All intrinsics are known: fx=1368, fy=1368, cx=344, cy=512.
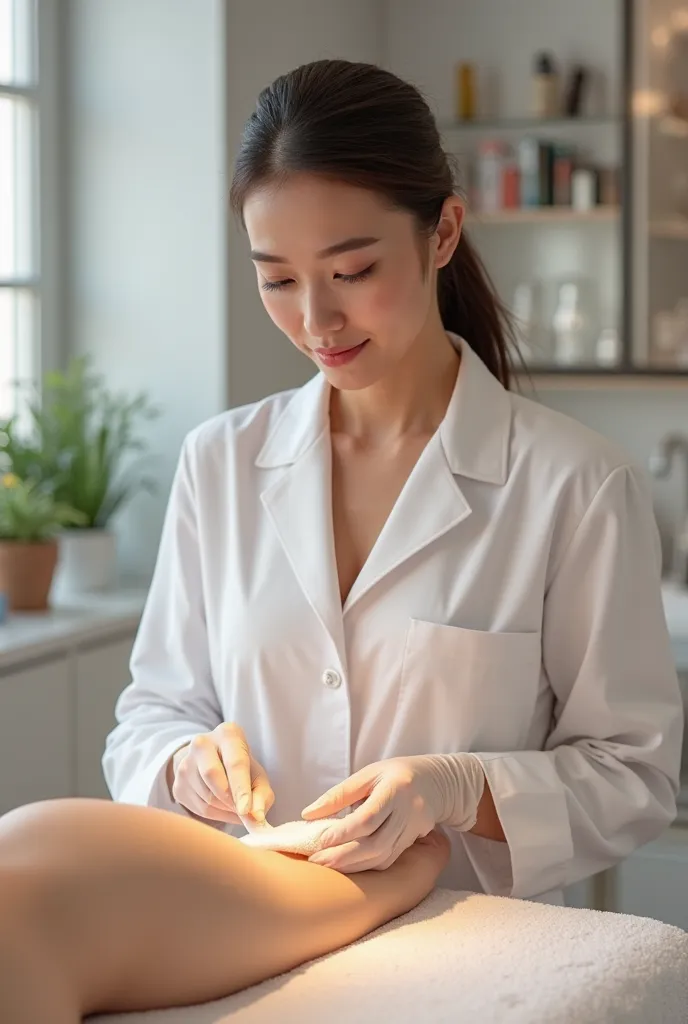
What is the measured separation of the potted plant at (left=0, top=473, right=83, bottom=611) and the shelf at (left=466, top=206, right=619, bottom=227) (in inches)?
48.5

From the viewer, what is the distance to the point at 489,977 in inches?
42.8

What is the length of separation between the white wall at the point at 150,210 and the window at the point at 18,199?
84 millimetres

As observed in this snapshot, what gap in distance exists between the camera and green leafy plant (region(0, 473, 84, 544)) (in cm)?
263

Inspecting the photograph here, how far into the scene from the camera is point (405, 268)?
1414mm

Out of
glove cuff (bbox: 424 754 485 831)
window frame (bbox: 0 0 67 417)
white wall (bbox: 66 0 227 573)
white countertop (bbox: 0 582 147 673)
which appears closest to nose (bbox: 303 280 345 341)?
glove cuff (bbox: 424 754 485 831)

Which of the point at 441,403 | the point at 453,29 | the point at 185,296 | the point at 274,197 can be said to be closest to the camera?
the point at 274,197

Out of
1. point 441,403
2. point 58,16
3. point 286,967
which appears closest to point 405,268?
point 441,403

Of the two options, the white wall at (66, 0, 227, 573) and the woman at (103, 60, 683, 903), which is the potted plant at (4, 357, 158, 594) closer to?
the white wall at (66, 0, 227, 573)

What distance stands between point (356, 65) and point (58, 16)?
1894mm

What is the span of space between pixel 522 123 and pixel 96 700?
5.54 feet

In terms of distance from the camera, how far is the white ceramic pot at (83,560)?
9.55 ft

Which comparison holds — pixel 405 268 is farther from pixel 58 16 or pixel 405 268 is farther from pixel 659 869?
pixel 58 16

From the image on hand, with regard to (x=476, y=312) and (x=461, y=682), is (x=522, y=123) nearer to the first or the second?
(x=476, y=312)

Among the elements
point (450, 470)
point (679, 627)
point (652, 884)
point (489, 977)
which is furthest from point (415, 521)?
point (652, 884)
